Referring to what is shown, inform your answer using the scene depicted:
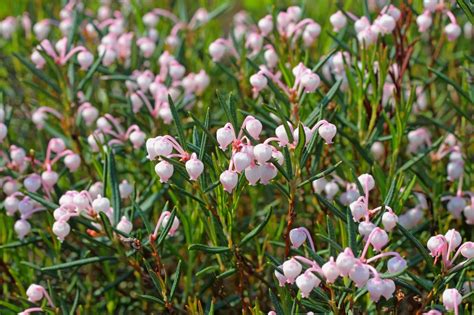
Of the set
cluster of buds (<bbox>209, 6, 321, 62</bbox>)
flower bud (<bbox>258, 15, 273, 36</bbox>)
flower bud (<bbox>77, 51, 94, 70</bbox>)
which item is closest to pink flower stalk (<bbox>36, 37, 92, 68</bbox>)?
flower bud (<bbox>77, 51, 94, 70</bbox>)

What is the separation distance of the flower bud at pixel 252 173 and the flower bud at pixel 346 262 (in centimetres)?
22

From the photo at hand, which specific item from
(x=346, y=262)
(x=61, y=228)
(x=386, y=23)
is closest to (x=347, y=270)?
(x=346, y=262)

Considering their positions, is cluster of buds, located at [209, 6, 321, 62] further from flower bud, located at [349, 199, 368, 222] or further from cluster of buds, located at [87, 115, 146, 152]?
flower bud, located at [349, 199, 368, 222]

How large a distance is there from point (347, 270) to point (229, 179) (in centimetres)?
26

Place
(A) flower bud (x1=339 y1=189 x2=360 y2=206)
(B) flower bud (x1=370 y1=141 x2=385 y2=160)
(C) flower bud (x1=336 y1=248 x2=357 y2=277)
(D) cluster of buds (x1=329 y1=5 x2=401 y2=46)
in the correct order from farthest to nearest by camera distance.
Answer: (B) flower bud (x1=370 y1=141 x2=385 y2=160)
(D) cluster of buds (x1=329 y1=5 x2=401 y2=46)
(A) flower bud (x1=339 y1=189 x2=360 y2=206)
(C) flower bud (x1=336 y1=248 x2=357 y2=277)

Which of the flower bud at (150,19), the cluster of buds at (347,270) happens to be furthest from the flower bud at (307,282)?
the flower bud at (150,19)

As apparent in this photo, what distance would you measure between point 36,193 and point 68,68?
495mm

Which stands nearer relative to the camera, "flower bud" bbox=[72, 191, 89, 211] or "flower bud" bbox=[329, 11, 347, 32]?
"flower bud" bbox=[72, 191, 89, 211]

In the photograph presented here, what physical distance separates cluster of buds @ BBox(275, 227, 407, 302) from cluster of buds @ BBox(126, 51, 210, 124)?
0.63m

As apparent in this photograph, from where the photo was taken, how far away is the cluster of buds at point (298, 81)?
154cm

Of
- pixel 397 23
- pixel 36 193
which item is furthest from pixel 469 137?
pixel 36 193

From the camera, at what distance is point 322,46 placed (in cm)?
227

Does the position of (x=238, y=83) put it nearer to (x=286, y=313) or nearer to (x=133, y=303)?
(x=133, y=303)

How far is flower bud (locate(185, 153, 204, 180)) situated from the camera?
1323mm
